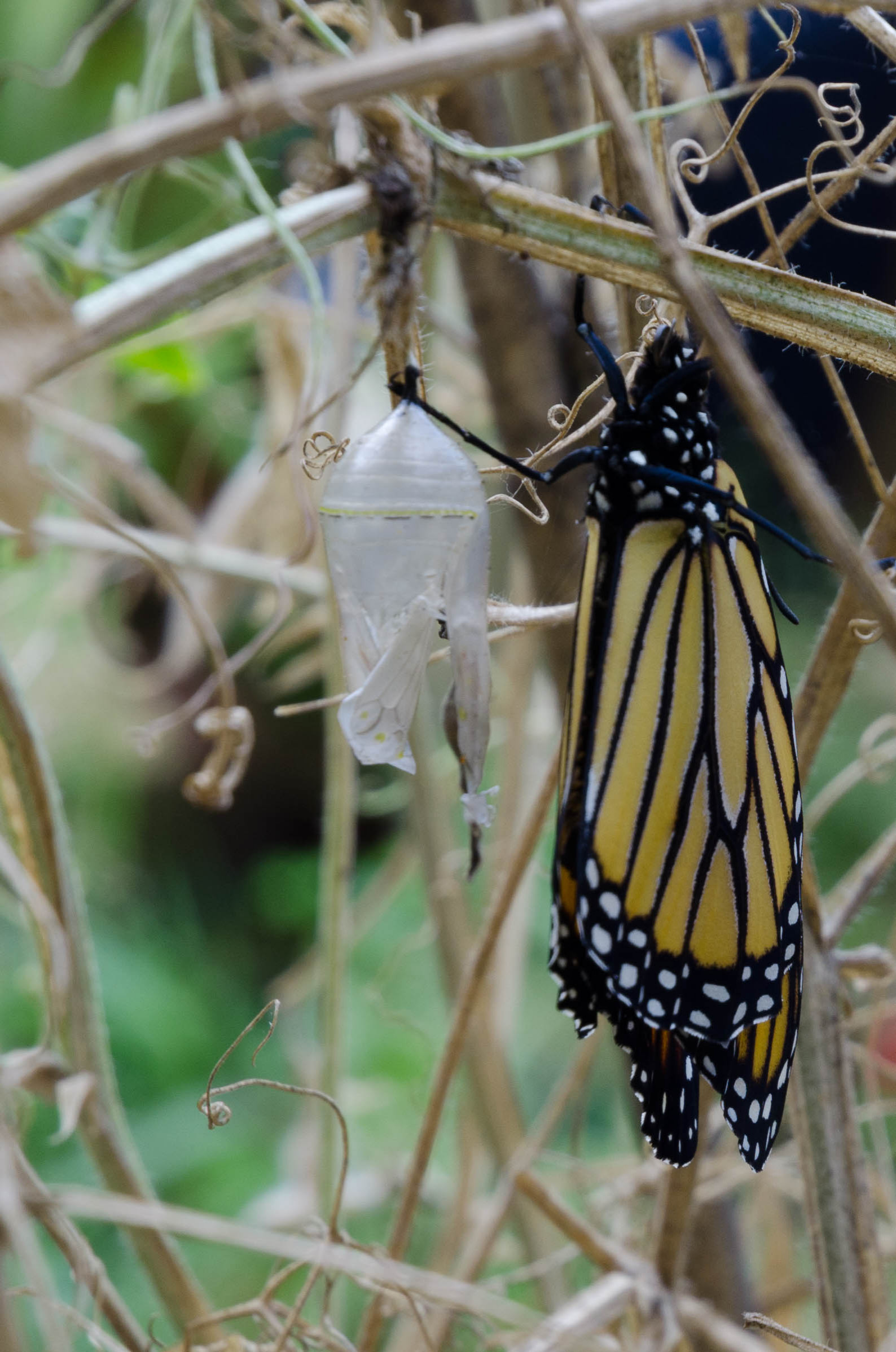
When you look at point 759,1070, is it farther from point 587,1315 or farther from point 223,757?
point 223,757

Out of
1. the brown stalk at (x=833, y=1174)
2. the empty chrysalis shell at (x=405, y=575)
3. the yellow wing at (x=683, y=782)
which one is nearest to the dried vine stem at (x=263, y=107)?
the empty chrysalis shell at (x=405, y=575)

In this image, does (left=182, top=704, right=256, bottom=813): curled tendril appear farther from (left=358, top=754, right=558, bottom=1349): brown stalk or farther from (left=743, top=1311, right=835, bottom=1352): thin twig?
(left=743, top=1311, right=835, bottom=1352): thin twig

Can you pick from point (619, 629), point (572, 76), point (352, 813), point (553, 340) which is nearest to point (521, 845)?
point (619, 629)

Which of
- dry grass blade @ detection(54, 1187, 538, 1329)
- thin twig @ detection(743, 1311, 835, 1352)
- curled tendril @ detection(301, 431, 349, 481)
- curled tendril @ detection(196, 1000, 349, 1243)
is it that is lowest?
thin twig @ detection(743, 1311, 835, 1352)

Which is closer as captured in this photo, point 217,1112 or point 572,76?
point 217,1112

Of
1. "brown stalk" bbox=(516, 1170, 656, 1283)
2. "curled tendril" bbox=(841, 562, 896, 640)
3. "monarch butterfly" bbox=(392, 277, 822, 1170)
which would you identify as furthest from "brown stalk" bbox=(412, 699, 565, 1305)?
"curled tendril" bbox=(841, 562, 896, 640)

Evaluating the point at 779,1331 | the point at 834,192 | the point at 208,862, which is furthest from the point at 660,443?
the point at 208,862

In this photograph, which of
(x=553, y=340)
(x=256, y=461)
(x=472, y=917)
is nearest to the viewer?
(x=553, y=340)

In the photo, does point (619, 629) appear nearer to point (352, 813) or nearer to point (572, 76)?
point (352, 813)

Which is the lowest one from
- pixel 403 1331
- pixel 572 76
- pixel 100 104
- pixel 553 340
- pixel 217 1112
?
pixel 403 1331
